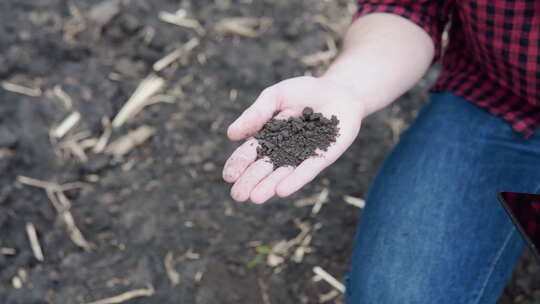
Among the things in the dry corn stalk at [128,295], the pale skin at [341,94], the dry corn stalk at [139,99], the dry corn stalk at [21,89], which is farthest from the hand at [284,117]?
the dry corn stalk at [21,89]

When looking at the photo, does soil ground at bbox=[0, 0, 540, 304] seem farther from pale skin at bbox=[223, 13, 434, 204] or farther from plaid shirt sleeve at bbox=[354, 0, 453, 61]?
plaid shirt sleeve at bbox=[354, 0, 453, 61]

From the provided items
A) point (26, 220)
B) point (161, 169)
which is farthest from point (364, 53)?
point (26, 220)

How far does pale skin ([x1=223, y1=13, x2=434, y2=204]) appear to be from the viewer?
4.98ft

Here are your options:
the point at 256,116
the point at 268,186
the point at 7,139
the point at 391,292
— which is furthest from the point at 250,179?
the point at 7,139

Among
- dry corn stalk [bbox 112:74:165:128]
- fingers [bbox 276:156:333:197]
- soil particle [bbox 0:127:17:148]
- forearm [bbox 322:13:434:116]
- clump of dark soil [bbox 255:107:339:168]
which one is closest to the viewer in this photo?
fingers [bbox 276:156:333:197]

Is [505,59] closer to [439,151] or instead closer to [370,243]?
[439,151]

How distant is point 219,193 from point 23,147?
3.40ft

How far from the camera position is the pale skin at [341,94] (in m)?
1.52

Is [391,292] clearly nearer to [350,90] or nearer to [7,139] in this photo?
[350,90]

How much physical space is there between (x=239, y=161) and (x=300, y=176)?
0.71 feet

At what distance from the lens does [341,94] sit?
168 centimetres

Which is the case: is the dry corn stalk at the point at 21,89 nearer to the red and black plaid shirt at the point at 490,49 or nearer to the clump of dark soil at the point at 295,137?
the clump of dark soil at the point at 295,137

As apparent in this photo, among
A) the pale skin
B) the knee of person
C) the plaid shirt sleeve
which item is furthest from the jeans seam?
the plaid shirt sleeve

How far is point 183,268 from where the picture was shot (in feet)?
6.88
